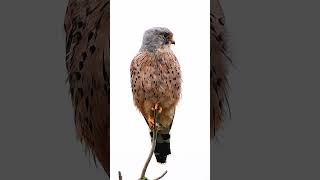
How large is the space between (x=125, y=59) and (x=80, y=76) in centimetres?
40

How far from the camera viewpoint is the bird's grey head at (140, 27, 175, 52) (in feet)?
17.7

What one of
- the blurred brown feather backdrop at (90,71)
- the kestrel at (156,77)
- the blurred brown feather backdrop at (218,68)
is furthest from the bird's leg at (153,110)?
the blurred brown feather backdrop at (218,68)

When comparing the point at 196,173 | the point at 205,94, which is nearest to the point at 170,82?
the point at 205,94

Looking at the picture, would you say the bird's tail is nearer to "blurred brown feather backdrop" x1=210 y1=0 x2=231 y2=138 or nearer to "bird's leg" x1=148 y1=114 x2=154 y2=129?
"bird's leg" x1=148 y1=114 x2=154 y2=129

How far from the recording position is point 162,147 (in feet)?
18.0

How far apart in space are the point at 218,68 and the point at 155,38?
61 centimetres

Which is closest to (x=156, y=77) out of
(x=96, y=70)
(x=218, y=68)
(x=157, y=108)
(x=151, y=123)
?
(x=157, y=108)

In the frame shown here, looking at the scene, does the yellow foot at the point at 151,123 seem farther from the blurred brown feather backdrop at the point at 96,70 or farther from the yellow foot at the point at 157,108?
the blurred brown feather backdrop at the point at 96,70

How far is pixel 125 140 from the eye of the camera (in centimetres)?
548

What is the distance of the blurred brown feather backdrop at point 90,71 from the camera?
559 centimetres

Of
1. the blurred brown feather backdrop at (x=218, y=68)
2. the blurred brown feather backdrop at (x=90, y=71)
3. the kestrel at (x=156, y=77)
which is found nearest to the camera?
the kestrel at (x=156, y=77)

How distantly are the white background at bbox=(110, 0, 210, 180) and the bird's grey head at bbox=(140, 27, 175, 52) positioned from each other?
33 mm

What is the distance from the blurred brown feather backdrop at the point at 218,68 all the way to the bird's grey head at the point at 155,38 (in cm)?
44

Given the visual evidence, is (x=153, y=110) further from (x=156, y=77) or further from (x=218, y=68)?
(x=218, y=68)
